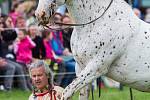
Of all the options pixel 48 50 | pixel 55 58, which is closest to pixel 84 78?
pixel 55 58

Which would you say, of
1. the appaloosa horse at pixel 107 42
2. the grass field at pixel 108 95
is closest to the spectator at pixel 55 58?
the grass field at pixel 108 95

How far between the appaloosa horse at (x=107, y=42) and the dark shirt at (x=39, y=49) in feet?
20.2

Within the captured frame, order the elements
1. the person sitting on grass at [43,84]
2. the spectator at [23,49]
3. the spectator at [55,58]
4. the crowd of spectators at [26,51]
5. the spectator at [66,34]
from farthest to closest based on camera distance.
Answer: the spectator at [66,34]
the spectator at [55,58]
the spectator at [23,49]
the crowd of spectators at [26,51]
the person sitting on grass at [43,84]

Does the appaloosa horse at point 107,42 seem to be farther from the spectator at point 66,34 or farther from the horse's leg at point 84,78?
the spectator at point 66,34

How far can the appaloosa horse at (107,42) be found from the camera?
6836mm

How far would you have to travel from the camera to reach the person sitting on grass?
6.95m

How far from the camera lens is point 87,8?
6.97 meters

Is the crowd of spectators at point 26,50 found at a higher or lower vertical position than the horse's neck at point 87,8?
lower

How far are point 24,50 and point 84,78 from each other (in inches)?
250

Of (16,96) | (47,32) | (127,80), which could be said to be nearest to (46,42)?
(47,32)

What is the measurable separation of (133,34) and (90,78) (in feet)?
2.24

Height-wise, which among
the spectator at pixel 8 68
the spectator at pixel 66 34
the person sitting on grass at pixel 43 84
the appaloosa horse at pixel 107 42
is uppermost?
the appaloosa horse at pixel 107 42

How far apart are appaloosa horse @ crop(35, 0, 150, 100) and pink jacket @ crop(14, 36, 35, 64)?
5971 millimetres

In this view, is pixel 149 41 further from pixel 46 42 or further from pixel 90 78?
pixel 46 42
